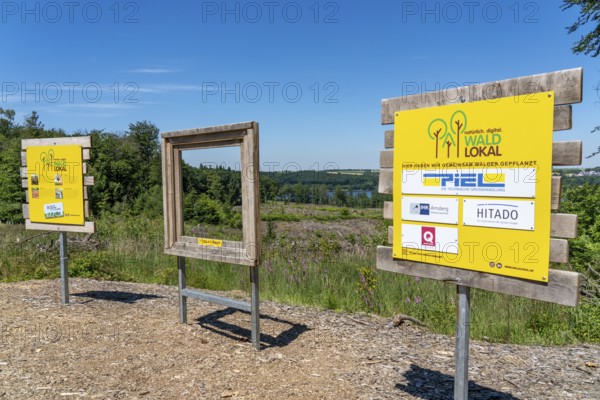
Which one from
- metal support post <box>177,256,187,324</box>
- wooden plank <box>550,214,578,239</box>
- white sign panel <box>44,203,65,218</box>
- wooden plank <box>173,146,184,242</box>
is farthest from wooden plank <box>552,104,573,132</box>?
Answer: white sign panel <box>44,203,65,218</box>

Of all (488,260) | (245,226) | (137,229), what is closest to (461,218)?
(488,260)

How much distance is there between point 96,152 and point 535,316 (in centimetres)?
4245

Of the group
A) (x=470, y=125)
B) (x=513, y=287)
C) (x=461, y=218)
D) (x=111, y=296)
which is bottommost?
(x=111, y=296)

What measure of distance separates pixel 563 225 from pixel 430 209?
90 centimetres

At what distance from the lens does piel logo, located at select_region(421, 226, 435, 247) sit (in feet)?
11.1

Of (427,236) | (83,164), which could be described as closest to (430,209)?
(427,236)

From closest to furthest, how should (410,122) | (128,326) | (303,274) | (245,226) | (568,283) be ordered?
(568,283) < (410,122) < (245,226) < (128,326) < (303,274)

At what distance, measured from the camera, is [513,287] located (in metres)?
3.01

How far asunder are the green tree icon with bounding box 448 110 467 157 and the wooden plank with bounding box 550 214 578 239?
75 cm

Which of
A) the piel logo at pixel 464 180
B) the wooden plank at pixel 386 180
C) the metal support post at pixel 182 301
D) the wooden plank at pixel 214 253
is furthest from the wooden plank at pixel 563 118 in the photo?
the metal support post at pixel 182 301

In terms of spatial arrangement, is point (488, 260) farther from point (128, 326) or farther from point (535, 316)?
point (128, 326)

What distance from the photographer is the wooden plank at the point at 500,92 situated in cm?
274

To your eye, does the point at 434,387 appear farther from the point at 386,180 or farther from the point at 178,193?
the point at 178,193

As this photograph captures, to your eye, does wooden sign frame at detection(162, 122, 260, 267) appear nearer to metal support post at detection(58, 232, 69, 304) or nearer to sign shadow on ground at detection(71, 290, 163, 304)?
sign shadow on ground at detection(71, 290, 163, 304)
